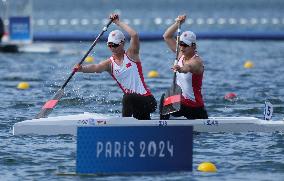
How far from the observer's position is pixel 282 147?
1844cm

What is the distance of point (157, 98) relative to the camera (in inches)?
1017

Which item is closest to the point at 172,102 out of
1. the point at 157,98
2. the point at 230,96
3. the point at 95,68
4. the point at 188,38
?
the point at 188,38

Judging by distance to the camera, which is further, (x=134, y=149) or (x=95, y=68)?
(x=95, y=68)

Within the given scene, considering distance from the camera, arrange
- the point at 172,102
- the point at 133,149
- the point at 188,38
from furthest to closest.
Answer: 1. the point at 172,102
2. the point at 188,38
3. the point at 133,149

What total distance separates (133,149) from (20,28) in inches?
906

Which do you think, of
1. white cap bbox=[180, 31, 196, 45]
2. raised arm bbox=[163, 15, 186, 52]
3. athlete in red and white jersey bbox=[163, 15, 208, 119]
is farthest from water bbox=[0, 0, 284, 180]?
raised arm bbox=[163, 15, 186, 52]

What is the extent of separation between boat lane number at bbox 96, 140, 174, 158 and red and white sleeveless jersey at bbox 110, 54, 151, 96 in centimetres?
425

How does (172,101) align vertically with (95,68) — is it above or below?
below

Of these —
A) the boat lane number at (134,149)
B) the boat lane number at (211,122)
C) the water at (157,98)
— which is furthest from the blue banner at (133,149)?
the boat lane number at (211,122)

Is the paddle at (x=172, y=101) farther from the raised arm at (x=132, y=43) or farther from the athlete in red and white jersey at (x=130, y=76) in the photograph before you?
the raised arm at (x=132, y=43)

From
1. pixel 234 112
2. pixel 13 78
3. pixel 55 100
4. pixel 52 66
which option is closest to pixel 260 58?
pixel 52 66

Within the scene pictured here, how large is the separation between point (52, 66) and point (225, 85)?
7023mm

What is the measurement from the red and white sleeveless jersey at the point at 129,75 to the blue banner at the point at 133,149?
13.7ft

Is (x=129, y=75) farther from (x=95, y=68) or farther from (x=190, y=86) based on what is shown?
(x=190, y=86)
